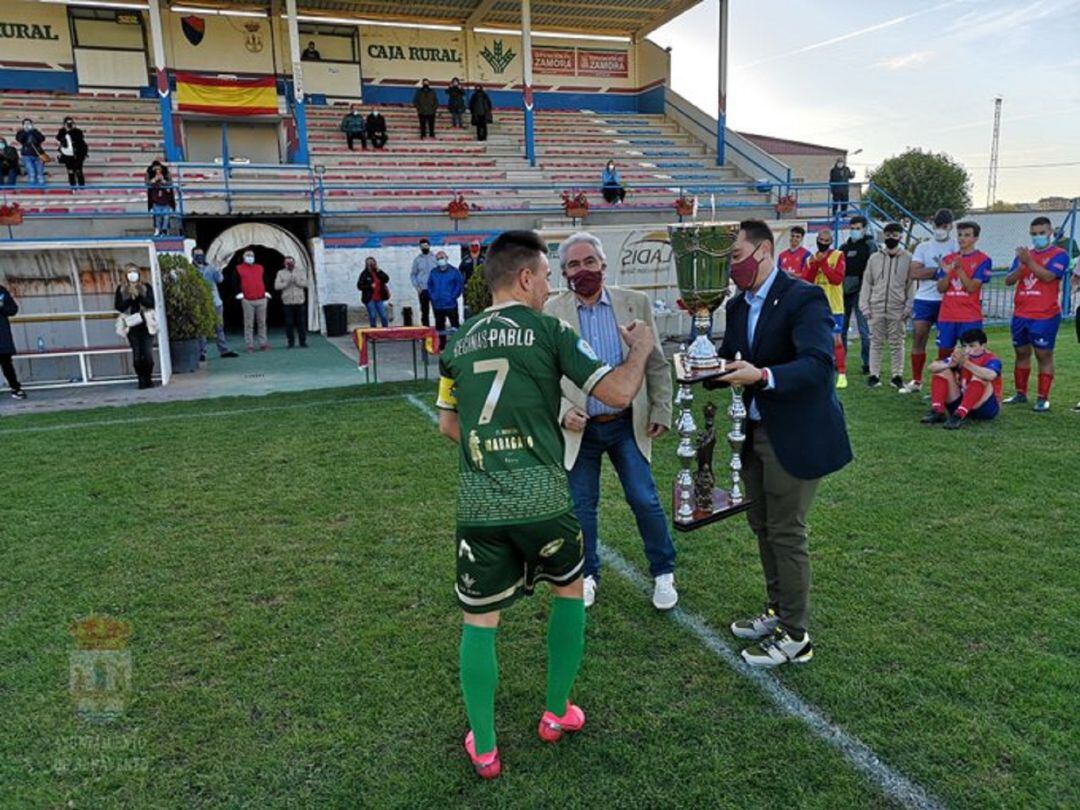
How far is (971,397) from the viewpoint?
293 inches

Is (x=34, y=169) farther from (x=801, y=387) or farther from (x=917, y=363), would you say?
(x=801, y=387)

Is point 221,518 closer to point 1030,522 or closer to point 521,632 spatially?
point 521,632

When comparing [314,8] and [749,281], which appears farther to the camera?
[314,8]

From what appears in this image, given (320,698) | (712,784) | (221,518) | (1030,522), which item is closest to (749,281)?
(712,784)

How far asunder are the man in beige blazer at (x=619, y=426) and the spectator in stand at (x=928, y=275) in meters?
6.00

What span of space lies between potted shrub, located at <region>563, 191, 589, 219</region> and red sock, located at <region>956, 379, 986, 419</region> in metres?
13.3

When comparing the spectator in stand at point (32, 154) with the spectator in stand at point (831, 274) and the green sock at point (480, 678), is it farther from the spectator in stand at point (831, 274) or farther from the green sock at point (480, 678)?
the green sock at point (480, 678)

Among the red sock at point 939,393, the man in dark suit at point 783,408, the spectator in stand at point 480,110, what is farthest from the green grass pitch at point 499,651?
the spectator in stand at point 480,110

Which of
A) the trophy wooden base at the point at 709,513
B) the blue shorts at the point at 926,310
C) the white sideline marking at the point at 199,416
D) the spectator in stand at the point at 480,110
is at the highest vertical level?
the spectator in stand at the point at 480,110

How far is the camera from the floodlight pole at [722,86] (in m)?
23.5

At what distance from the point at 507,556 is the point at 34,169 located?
20238mm

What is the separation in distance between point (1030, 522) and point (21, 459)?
8.25 meters

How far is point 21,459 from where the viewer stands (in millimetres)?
7172

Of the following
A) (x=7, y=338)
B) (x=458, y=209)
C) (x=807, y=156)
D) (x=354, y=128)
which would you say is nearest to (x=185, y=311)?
(x=7, y=338)
